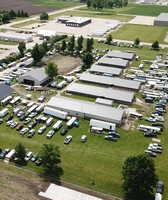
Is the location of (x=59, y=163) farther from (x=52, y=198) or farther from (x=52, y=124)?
(x=52, y=124)

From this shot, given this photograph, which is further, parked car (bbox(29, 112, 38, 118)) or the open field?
the open field

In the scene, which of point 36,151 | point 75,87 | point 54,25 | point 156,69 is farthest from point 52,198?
point 54,25

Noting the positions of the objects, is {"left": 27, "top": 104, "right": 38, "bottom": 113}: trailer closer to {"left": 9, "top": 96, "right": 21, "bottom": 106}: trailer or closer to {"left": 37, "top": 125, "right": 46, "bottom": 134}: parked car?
{"left": 9, "top": 96, "right": 21, "bottom": 106}: trailer

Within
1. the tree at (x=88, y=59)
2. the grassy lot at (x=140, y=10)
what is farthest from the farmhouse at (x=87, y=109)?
the grassy lot at (x=140, y=10)

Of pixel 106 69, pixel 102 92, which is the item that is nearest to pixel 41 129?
pixel 102 92

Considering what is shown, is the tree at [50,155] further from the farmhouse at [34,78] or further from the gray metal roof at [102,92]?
the farmhouse at [34,78]

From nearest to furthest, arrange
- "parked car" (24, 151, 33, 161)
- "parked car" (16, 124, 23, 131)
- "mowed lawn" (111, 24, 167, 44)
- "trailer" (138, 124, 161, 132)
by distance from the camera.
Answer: "parked car" (24, 151, 33, 161) → "parked car" (16, 124, 23, 131) → "trailer" (138, 124, 161, 132) → "mowed lawn" (111, 24, 167, 44)

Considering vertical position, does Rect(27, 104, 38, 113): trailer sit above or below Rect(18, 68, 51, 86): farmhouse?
below

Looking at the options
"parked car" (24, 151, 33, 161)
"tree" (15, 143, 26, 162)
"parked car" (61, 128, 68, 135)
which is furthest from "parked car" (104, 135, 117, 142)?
"tree" (15, 143, 26, 162)
